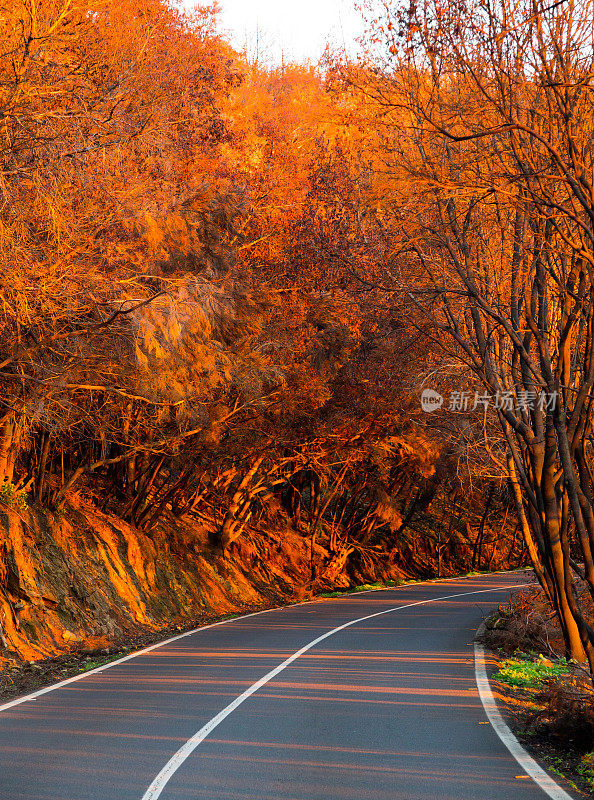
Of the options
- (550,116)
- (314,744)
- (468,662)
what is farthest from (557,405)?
(468,662)

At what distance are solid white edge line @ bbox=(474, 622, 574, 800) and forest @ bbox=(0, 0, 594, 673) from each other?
1368 millimetres

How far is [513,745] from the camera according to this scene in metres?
8.14

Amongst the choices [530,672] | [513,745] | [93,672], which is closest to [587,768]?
[513,745]

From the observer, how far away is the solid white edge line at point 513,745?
668 centimetres

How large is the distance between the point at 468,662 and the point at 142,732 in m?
6.75

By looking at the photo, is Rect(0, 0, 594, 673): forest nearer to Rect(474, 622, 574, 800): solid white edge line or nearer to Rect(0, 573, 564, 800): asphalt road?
Rect(474, 622, 574, 800): solid white edge line

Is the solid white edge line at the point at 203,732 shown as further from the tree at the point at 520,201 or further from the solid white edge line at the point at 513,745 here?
the tree at the point at 520,201

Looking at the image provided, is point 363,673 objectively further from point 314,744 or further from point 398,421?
point 398,421

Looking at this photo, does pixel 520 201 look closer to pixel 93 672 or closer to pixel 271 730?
pixel 271 730

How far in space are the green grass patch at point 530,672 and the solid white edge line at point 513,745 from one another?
270mm

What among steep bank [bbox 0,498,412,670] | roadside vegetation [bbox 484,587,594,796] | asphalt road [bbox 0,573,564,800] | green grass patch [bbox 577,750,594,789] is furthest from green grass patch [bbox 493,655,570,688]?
steep bank [bbox 0,498,412,670]

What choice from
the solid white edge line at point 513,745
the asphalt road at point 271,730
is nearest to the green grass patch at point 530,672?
the solid white edge line at point 513,745

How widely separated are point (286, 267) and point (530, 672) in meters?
11.5

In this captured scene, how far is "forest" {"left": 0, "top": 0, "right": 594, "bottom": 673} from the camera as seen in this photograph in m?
9.74
